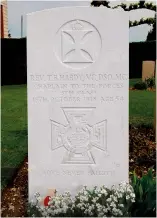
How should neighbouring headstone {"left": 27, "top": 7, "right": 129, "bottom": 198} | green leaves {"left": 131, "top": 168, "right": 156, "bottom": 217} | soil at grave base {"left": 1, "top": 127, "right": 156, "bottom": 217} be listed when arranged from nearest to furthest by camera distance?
green leaves {"left": 131, "top": 168, "right": 156, "bottom": 217}
neighbouring headstone {"left": 27, "top": 7, "right": 129, "bottom": 198}
soil at grave base {"left": 1, "top": 127, "right": 156, "bottom": 217}

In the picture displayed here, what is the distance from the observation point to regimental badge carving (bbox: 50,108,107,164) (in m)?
4.60

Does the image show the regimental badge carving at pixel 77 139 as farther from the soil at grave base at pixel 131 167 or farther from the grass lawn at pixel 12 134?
the grass lawn at pixel 12 134

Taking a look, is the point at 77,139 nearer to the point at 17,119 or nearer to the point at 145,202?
the point at 145,202

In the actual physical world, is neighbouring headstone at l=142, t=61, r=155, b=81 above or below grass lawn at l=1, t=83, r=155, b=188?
above

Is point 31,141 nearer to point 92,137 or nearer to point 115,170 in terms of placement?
point 92,137

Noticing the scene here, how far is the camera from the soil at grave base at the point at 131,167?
4882 mm

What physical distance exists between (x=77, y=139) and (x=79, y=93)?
19.2 inches

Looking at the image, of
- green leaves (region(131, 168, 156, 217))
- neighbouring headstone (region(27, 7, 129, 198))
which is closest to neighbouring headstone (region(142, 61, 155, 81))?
neighbouring headstone (region(27, 7, 129, 198))

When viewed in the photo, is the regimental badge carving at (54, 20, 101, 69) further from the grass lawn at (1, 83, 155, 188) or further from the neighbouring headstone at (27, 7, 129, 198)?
the grass lawn at (1, 83, 155, 188)

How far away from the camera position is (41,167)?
4.68 meters

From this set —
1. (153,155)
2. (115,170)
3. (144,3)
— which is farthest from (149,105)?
(144,3)

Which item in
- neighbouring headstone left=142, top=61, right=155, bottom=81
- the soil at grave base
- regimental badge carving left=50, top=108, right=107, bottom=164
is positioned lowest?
the soil at grave base

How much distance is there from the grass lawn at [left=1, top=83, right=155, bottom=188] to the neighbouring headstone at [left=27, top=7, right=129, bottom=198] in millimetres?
1258

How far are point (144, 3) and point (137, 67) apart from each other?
279cm
